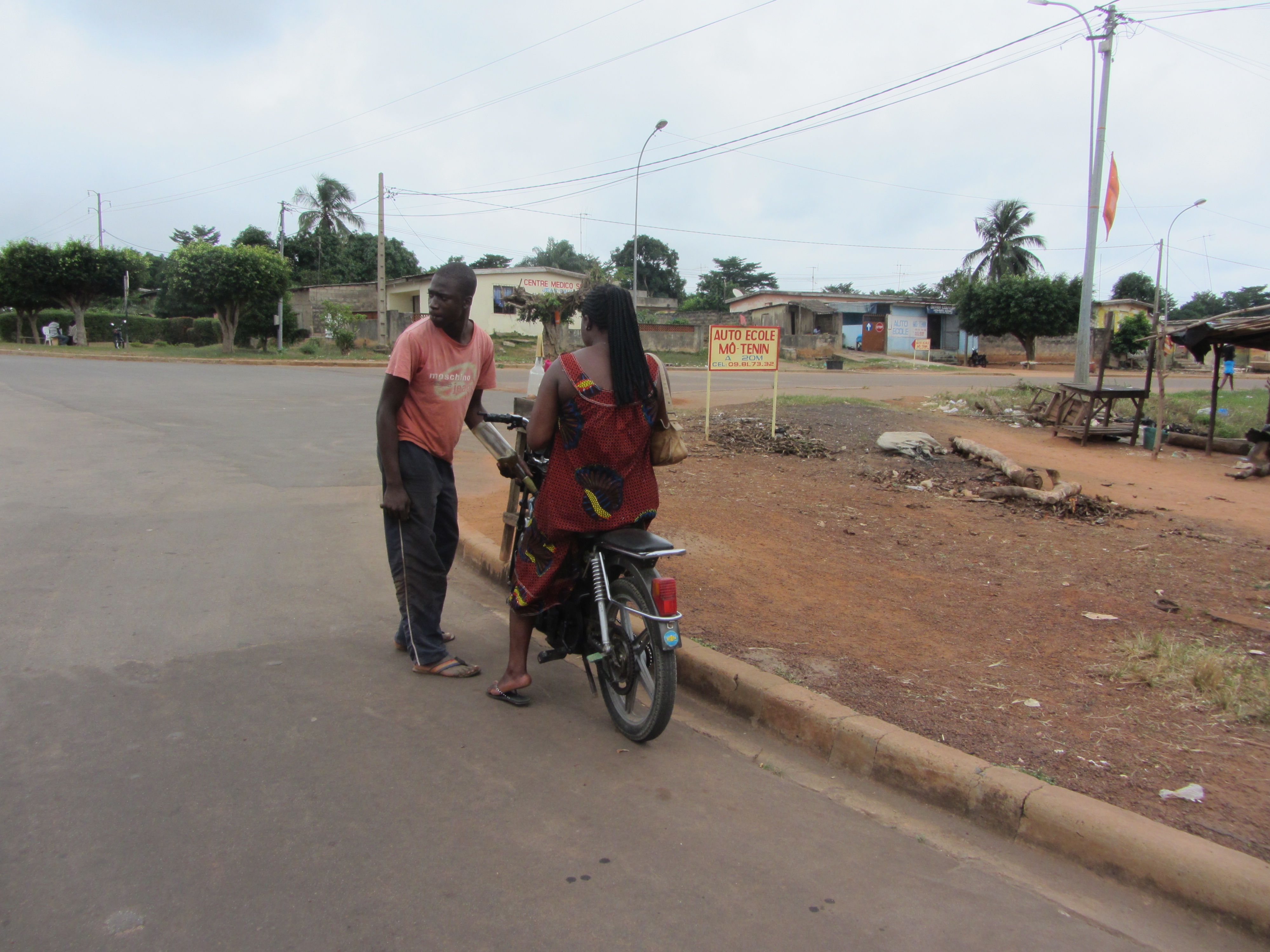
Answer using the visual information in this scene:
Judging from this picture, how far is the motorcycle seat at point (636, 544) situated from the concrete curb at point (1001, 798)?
77 cm

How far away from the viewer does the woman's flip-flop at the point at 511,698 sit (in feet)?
12.1

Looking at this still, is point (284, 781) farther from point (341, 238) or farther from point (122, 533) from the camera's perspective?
point (341, 238)

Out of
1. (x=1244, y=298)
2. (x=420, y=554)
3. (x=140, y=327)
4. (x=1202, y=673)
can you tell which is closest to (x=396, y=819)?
(x=420, y=554)

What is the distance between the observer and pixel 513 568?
3.77 meters

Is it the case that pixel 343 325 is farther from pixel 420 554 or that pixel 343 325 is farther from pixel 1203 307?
pixel 1203 307

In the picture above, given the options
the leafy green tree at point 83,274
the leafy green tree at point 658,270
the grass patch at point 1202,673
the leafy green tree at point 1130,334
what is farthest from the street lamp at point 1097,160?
the leafy green tree at point 658,270

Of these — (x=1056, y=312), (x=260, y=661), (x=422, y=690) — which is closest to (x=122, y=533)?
(x=260, y=661)

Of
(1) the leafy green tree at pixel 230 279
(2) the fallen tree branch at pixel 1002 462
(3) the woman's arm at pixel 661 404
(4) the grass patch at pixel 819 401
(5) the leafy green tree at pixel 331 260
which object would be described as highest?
(5) the leafy green tree at pixel 331 260

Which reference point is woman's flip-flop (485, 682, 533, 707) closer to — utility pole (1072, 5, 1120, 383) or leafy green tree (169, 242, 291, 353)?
utility pole (1072, 5, 1120, 383)

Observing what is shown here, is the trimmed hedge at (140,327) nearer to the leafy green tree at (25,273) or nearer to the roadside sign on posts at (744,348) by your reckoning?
the leafy green tree at (25,273)

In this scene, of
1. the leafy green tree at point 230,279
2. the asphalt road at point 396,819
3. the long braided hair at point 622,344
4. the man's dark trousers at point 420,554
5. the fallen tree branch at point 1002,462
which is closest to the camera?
the asphalt road at point 396,819

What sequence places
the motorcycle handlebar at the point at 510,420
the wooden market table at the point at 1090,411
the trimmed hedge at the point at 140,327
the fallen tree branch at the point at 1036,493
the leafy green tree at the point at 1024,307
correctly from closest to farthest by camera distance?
the motorcycle handlebar at the point at 510,420 → the fallen tree branch at the point at 1036,493 → the wooden market table at the point at 1090,411 → the leafy green tree at the point at 1024,307 → the trimmed hedge at the point at 140,327

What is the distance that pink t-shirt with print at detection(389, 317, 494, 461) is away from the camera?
3.75 metres

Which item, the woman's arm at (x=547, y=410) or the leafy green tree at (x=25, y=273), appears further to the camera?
the leafy green tree at (x=25, y=273)
